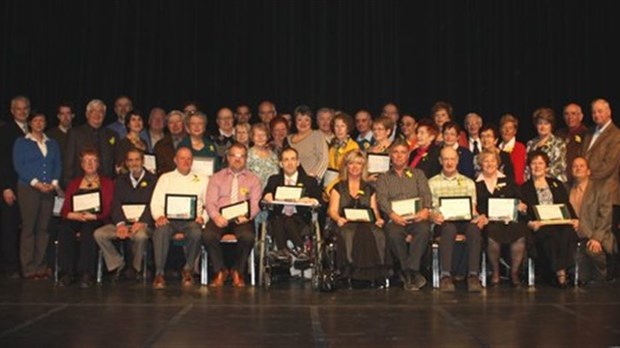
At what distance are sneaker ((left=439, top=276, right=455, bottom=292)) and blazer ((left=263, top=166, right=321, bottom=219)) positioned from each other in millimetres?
1279

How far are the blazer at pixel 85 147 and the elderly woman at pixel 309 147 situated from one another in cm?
171

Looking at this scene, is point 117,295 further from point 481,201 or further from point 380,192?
point 481,201

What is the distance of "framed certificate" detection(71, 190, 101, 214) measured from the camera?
8.78m

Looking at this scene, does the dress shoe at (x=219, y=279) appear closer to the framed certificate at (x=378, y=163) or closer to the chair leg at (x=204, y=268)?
the chair leg at (x=204, y=268)

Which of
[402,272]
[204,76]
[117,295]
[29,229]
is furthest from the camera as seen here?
[204,76]

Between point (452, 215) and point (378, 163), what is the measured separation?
879mm

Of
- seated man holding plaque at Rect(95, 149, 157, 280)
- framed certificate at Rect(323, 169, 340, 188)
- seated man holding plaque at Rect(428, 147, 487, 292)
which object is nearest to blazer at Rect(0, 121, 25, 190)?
Result: seated man holding plaque at Rect(95, 149, 157, 280)

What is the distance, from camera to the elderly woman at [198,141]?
9242 mm

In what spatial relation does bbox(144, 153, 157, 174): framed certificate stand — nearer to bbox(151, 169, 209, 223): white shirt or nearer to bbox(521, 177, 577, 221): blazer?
bbox(151, 169, 209, 223): white shirt

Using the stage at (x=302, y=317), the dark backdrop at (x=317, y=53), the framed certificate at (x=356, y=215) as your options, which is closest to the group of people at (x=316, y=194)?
the framed certificate at (x=356, y=215)

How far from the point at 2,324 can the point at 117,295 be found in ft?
5.64

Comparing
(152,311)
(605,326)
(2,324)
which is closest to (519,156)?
(605,326)

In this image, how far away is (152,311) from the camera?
6773 mm

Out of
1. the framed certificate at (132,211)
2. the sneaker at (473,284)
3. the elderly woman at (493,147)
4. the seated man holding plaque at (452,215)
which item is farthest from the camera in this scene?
the elderly woman at (493,147)
